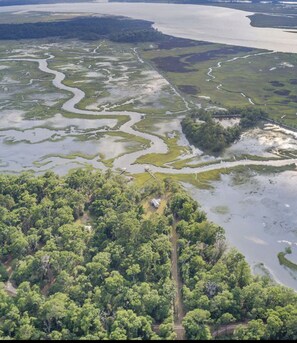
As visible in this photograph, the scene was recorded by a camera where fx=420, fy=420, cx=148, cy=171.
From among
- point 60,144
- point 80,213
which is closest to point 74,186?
point 80,213

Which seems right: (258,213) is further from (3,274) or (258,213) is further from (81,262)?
(3,274)

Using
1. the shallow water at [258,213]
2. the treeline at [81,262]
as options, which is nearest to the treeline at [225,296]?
the treeline at [81,262]

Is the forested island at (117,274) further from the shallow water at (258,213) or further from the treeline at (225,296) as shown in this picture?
the shallow water at (258,213)

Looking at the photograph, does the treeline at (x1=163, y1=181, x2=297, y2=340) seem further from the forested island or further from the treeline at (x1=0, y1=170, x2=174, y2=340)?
the treeline at (x1=0, y1=170, x2=174, y2=340)

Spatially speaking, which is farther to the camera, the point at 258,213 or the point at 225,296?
the point at 258,213

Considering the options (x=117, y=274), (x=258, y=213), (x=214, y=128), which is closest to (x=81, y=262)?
(x=117, y=274)

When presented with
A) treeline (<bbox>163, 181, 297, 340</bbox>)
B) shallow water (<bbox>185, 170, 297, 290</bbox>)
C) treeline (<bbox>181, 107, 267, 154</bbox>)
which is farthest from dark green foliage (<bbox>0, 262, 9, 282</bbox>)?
treeline (<bbox>181, 107, 267, 154</bbox>)
